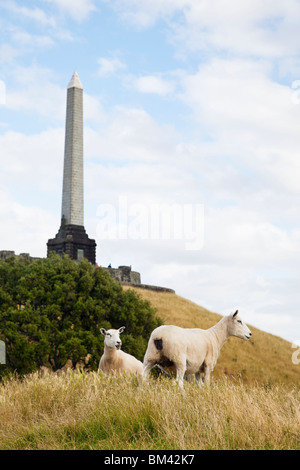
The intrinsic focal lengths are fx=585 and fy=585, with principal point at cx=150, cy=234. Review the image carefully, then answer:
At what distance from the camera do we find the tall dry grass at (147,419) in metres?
9.21

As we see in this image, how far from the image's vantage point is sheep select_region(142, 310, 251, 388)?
45.0 ft

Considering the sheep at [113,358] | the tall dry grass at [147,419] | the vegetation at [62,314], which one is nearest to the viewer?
the tall dry grass at [147,419]

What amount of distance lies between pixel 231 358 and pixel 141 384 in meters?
37.0

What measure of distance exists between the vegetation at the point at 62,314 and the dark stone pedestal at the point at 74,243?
22776 mm

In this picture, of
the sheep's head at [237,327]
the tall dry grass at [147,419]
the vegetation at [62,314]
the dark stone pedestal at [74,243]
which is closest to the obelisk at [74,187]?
the dark stone pedestal at [74,243]

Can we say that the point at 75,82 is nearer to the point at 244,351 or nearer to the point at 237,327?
the point at 244,351

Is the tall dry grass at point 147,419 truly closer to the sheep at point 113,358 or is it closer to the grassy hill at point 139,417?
the grassy hill at point 139,417

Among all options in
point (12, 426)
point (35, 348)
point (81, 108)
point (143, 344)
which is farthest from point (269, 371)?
point (12, 426)

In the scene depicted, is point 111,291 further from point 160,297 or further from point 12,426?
point 160,297

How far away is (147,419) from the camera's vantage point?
33.7 ft

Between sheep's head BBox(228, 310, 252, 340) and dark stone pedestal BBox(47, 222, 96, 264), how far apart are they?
47.1 metres

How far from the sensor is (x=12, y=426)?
1171 centimetres

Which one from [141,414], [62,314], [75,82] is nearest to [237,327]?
[141,414]
